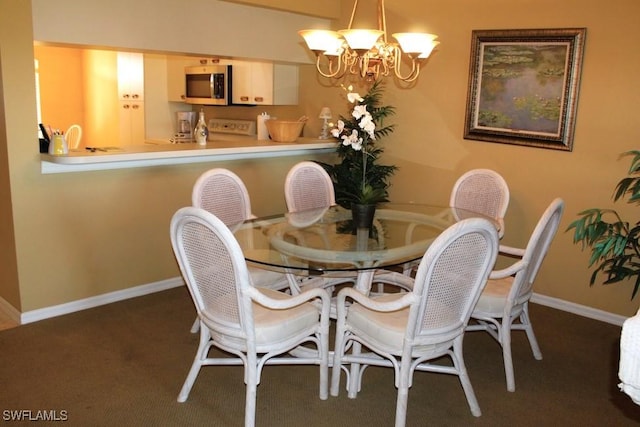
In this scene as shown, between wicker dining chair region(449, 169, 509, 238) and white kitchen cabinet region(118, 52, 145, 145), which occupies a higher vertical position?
white kitchen cabinet region(118, 52, 145, 145)

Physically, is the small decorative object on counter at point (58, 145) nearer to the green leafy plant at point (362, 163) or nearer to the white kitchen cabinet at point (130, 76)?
the green leafy plant at point (362, 163)

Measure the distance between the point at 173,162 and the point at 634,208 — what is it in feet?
10.5

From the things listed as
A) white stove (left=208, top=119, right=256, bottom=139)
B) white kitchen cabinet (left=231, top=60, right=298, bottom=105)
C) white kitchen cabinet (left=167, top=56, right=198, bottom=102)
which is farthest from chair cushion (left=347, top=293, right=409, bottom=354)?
white kitchen cabinet (left=167, top=56, right=198, bottom=102)

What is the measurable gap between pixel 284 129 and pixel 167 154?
1.31 m

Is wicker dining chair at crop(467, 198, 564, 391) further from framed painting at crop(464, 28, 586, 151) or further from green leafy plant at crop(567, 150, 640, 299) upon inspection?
framed painting at crop(464, 28, 586, 151)

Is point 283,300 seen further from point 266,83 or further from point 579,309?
point 266,83

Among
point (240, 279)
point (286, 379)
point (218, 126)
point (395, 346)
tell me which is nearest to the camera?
point (240, 279)

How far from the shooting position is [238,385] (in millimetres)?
Answer: 2982

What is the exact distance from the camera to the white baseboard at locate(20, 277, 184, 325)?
3.67 m

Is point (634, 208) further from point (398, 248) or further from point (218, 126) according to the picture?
point (218, 126)

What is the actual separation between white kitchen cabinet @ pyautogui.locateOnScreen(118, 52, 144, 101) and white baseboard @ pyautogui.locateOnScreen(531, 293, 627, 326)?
4805 mm

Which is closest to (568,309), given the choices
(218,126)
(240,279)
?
(240,279)

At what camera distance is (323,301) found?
2.70 metres

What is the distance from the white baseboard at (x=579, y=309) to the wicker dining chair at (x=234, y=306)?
2244 mm
